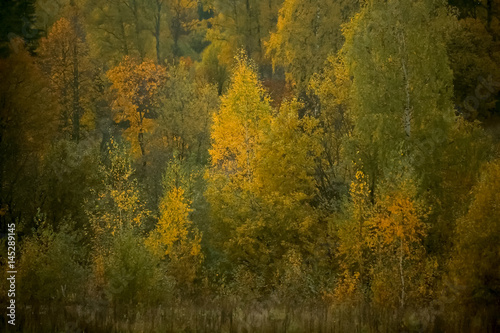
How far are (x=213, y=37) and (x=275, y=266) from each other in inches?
1014

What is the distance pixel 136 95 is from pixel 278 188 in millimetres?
16995

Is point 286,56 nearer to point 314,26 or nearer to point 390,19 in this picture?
point 314,26

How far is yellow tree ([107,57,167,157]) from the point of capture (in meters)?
38.1

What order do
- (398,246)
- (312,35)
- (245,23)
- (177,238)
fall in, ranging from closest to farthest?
1. (398,246)
2. (177,238)
3. (312,35)
4. (245,23)

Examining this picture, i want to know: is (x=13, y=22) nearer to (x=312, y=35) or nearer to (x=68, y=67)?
(x=68, y=67)

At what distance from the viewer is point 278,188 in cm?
2556

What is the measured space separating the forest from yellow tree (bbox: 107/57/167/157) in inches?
7.0

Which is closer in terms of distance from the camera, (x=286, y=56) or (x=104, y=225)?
(x=104, y=225)

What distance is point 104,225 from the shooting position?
28.7 meters

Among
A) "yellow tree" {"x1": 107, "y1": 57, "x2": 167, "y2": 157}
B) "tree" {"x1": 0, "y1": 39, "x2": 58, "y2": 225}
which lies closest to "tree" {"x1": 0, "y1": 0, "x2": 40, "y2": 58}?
"tree" {"x1": 0, "y1": 39, "x2": 58, "y2": 225}

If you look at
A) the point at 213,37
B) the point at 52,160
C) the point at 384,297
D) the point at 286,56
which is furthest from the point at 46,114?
the point at 384,297

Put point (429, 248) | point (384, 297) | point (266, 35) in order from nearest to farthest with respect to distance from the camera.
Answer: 1. point (384, 297)
2. point (429, 248)
3. point (266, 35)

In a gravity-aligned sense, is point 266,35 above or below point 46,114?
above

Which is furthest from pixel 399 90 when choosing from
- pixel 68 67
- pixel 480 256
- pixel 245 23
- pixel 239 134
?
pixel 245 23
